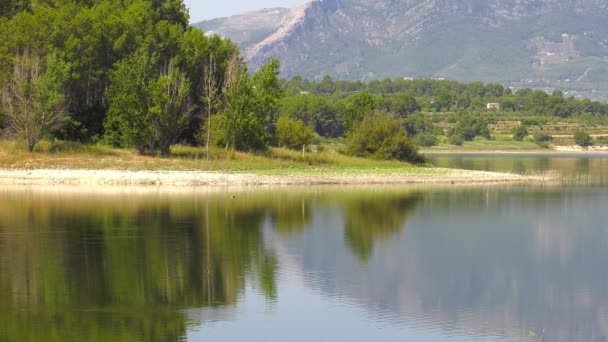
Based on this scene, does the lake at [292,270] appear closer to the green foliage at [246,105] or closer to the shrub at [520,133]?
the green foliage at [246,105]

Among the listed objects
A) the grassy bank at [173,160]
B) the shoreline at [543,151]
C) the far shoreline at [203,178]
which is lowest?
the shoreline at [543,151]

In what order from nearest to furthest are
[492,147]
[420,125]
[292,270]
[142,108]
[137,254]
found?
[292,270] → [137,254] → [142,108] → [492,147] → [420,125]

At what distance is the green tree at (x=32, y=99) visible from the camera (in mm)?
59719

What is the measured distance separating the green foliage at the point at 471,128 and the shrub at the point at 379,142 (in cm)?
9846

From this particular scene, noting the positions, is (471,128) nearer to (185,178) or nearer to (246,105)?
(246,105)

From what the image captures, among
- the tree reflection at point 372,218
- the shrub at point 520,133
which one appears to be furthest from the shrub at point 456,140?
the tree reflection at point 372,218

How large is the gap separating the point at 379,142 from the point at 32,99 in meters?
27.2

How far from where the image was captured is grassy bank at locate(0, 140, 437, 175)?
2307 inches

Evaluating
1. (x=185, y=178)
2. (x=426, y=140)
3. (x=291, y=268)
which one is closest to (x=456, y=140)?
(x=426, y=140)

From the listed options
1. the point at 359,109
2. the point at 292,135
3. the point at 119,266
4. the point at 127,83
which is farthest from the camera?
the point at 359,109

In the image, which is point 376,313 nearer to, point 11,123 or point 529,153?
point 11,123

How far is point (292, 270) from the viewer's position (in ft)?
97.0

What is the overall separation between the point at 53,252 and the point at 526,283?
46.1 feet

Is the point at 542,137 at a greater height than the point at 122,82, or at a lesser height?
lesser
